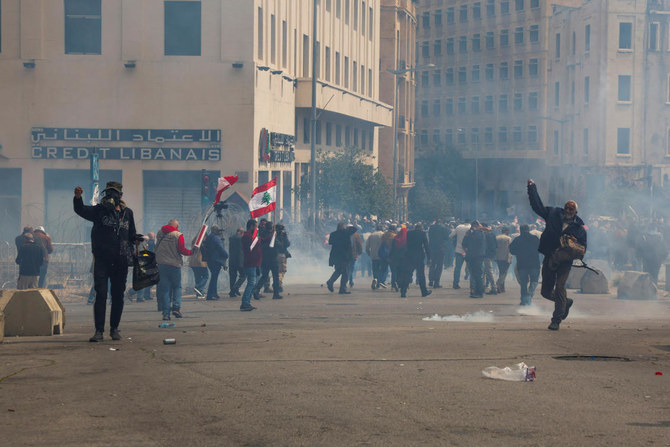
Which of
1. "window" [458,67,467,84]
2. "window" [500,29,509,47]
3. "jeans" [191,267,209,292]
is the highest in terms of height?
"window" [500,29,509,47]

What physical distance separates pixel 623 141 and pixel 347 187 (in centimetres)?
2812

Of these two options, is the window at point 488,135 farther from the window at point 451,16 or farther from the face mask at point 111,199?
the face mask at point 111,199

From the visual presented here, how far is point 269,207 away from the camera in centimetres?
2341

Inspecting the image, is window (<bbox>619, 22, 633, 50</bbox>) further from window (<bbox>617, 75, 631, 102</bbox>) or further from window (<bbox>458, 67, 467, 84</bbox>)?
window (<bbox>458, 67, 467, 84</bbox>)

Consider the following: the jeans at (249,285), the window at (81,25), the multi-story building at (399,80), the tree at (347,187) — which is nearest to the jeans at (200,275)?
the jeans at (249,285)

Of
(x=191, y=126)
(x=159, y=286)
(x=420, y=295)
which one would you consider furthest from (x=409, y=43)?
(x=159, y=286)

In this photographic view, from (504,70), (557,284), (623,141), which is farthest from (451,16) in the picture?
(557,284)

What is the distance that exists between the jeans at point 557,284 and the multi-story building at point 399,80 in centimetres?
5994

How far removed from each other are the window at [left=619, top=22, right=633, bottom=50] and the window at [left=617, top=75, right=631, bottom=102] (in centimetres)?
180

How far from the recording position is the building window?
318ft

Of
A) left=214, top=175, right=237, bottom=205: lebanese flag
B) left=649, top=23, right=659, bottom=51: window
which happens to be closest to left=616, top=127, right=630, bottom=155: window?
left=649, top=23, right=659, bottom=51: window

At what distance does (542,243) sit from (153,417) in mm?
6899

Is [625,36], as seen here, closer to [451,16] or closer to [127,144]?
[451,16]

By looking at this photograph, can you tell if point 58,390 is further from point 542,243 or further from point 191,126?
point 191,126
